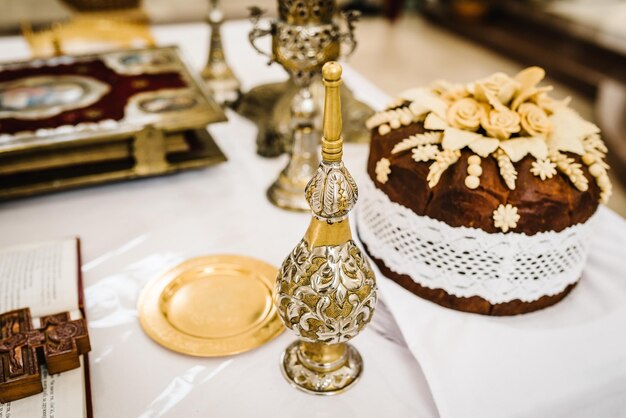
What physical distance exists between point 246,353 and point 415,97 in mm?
483

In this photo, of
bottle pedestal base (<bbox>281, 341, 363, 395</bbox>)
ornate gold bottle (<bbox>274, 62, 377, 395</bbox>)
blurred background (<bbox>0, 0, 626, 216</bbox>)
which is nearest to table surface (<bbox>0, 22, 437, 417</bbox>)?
bottle pedestal base (<bbox>281, 341, 363, 395</bbox>)

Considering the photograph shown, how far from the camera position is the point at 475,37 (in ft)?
15.2

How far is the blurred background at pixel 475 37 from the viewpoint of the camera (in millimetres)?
3555

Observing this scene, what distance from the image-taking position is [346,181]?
0.63m

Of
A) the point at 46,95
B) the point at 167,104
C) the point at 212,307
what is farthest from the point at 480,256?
the point at 46,95

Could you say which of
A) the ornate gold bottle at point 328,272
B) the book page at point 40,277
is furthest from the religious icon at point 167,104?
the ornate gold bottle at point 328,272

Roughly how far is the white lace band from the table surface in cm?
10

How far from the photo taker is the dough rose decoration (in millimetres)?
784

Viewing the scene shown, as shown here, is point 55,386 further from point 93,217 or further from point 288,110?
point 288,110

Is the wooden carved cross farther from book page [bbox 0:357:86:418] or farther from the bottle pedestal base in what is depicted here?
the bottle pedestal base

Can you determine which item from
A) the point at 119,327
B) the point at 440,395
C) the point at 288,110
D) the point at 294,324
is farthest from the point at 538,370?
the point at 288,110

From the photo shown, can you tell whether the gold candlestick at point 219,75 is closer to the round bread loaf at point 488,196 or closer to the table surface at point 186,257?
the table surface at point 186,257

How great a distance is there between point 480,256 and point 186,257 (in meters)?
0.50

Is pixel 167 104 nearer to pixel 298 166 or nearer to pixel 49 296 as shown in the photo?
pixel 298 166
